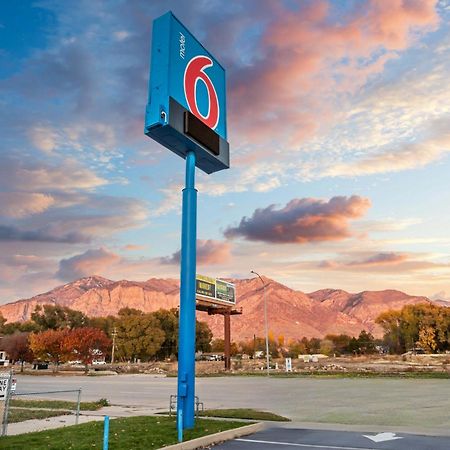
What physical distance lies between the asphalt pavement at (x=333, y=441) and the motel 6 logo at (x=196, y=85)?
9786mm

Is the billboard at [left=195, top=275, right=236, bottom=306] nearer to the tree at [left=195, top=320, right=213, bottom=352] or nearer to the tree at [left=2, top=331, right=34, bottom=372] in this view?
the tree at [left=2, top=331, right=34, bottom=372]

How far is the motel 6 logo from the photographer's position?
15.0 meters

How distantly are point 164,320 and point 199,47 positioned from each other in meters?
104


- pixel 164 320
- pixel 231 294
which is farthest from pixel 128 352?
pixel 231 294

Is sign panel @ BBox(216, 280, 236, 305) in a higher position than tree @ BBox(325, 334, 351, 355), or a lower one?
higher

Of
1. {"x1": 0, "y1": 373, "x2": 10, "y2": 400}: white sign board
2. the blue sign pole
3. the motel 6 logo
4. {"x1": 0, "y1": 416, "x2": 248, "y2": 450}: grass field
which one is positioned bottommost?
{"x1": 0, "y1": 416, "x2": 248, "y2": 450}: grass field

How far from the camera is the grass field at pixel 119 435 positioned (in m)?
10.4

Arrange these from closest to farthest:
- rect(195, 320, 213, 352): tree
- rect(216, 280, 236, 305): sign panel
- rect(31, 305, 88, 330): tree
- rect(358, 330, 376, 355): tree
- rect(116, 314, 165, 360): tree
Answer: rect(216, 280, 236, 305): sign panel → rect(116, 314, 165, 360): tree → rect(31, 305, 88, 330): tree → rect(358, 330, 376, 355): tree → rect(195, 320, 213, 352): tree

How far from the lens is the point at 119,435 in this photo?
1173 cm

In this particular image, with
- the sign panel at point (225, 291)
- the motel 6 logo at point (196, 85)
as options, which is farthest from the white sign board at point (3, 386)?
the sign panel at point (225, 291)

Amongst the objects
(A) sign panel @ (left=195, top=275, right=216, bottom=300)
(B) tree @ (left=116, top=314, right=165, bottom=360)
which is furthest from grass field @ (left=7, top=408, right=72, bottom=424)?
(B) tree @ (left=116, top=314, right=165, bottom=360)

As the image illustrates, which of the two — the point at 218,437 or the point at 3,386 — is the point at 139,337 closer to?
the point at 3,386

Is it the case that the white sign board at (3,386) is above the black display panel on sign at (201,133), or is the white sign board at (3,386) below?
below

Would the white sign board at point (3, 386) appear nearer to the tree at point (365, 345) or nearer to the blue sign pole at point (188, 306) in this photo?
the blue sign pole at point (188, 306)
